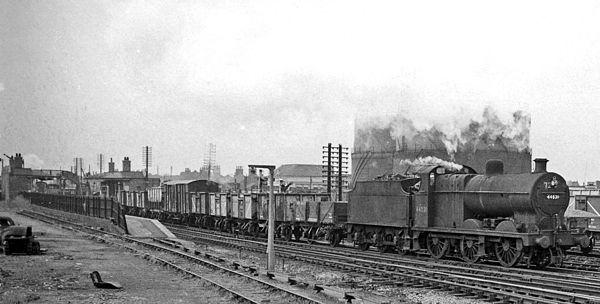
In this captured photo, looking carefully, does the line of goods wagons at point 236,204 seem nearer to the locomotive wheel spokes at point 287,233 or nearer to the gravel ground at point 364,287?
the locomotive wheel spokes at point 287,233

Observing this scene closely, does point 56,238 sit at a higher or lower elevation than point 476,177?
lower

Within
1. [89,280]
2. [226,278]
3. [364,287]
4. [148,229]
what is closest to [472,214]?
[364,287]

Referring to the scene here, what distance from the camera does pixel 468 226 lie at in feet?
65.7

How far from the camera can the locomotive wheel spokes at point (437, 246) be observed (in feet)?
69.3

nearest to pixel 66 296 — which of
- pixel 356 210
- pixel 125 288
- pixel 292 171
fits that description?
pixel 125 288

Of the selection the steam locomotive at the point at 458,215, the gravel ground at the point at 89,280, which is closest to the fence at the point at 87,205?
the steam locomotive at the point at 458,215

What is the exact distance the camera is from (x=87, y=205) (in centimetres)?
4712

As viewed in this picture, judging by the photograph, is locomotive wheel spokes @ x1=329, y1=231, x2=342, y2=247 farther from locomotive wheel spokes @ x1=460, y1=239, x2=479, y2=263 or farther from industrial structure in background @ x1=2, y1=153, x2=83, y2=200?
industrial structure in background @ x1=2, y1=153, x2=83, y2=200

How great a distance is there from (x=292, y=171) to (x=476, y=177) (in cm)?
9378

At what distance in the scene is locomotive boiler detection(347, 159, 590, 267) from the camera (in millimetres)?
18578

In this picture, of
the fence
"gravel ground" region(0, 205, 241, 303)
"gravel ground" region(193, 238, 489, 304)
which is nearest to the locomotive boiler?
"gravel ground" region(193, 238, 489, 304)

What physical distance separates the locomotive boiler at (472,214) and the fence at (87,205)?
16.7 m

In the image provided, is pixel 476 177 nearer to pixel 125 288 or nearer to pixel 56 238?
pixel 125 288

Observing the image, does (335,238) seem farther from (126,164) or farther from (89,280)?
(126,164)
